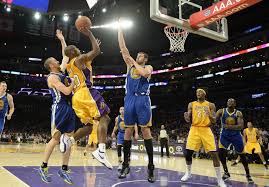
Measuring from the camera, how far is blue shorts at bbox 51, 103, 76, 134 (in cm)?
482

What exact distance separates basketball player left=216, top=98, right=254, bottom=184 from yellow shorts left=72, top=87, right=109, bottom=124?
4260mm

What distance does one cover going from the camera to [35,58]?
38.9 m

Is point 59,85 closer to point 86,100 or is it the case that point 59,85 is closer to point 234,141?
point 86,100

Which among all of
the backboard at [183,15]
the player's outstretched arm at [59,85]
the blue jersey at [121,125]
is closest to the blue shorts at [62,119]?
the player's outstretched arm at [59,85]

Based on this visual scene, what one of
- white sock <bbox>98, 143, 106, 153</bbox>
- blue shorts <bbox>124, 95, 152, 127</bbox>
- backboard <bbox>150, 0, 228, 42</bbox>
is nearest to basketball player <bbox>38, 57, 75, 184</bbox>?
white sock <bbox>98, 143, 106, 153</bbox>

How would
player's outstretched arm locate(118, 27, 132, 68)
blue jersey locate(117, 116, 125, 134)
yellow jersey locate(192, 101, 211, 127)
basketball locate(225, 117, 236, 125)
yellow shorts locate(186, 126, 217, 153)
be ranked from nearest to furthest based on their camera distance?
player's outstretched arm locate(118, 27, 132, 68)
yellow shorts locate(186, 126, 217, 153)
yellow jersey locate(192, 101, 211, 127)
basketball locate(225, 117, 236, 125)
blue jersey locate(117, 116, 125, 134)

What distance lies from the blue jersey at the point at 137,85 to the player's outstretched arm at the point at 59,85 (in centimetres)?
118

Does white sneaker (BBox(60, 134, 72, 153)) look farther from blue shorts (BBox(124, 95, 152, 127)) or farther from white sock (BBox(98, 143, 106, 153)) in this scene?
blue shorts (BBox(124, 95, 152, 127))

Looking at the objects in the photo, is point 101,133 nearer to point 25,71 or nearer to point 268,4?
point 268,4

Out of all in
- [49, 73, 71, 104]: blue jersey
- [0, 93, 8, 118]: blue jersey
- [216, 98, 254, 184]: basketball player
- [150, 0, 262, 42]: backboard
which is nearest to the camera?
[49, 73, 71, 104]: blue jersey

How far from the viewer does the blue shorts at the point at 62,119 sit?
482 cm

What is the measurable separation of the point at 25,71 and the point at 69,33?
14.0 m

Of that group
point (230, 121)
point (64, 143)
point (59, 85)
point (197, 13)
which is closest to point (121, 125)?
point (230, 121)

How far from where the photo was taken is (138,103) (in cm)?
529
